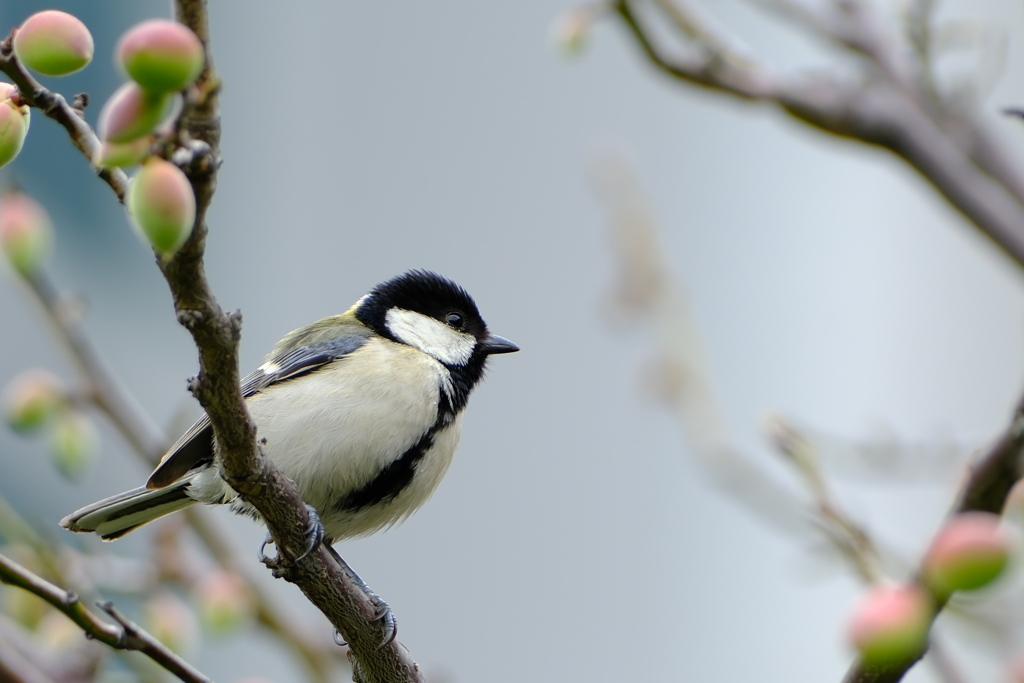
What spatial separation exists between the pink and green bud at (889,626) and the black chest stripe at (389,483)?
53.6 inches

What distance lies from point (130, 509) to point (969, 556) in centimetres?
179

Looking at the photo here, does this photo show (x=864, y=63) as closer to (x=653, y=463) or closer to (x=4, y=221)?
(x=4, y=221)

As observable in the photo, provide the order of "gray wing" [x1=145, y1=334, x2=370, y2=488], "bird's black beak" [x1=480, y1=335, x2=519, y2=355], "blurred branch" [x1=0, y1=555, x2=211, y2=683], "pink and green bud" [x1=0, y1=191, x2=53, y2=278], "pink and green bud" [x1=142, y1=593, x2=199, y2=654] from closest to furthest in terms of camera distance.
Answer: "blurred branch" [x1=0, y1=555, x2=211, y2=683], "pink and green bud" [x1=0, y1=191, x2=53, y2=278], "pink and green bud" [x1=142, y1=593, x2=199, y2=654], "gray wing" [x1=145, y1=334, x2=370, y2=488], "bird's black beak" [x1=480, y1=335, x2=519, y2=355]

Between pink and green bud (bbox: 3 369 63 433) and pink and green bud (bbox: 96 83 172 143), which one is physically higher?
pink and green bud (bbox: 96 83 172 143)

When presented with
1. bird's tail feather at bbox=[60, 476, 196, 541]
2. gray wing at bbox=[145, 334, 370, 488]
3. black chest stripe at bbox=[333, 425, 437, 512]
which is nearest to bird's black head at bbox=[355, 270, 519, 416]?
gray wing at bbox=[145, 334, 370, 488]

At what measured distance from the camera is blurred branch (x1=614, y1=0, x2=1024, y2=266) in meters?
1.52

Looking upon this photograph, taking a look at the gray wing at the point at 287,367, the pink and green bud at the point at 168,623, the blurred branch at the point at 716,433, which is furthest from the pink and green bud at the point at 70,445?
the blurred branch at the point at 716,433

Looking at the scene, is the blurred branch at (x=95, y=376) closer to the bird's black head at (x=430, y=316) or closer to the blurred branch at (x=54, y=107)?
the bird's black head at (x=430, y=316)

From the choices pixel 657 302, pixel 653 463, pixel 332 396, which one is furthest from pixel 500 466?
pixel 332 396

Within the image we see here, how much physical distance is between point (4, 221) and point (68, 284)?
4166 mm

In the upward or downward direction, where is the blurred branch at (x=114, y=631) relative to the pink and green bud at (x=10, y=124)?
downward

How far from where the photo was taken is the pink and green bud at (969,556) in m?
0.86

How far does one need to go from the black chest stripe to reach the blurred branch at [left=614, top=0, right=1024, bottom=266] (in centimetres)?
89

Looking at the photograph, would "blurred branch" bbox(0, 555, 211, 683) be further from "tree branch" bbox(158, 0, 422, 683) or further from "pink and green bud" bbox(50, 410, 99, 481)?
"pink and green bud" bbox(50, 410, 99, 481)
